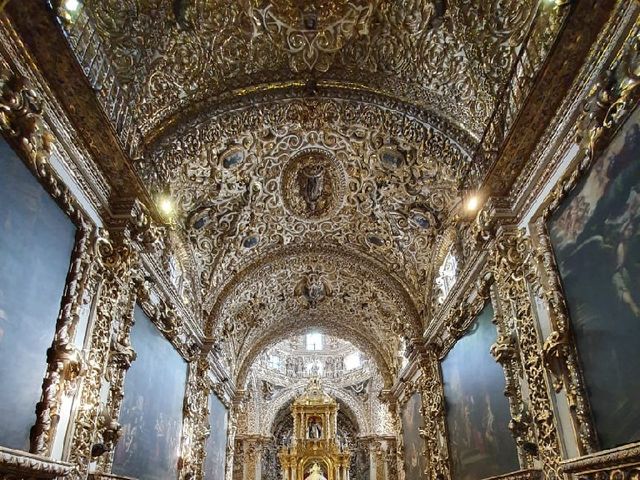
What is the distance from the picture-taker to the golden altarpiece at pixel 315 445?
2531 centimetres

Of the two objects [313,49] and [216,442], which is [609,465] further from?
[216,442]

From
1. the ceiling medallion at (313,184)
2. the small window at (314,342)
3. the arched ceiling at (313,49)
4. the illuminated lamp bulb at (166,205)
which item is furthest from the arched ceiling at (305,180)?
the small window at (314,342)

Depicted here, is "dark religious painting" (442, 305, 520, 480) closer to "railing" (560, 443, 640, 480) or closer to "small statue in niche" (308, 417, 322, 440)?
"railing" (560, 443, 640, 480)

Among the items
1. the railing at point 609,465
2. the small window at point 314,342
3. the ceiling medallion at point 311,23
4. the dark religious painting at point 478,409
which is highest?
the small window at point 314,342

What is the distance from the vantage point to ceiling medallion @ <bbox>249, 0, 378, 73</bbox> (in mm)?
8250

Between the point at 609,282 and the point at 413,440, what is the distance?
11008 mm

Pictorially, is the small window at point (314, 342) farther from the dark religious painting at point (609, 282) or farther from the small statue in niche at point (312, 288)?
the dark religious painting at point (609, 282)

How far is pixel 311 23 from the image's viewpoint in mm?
8602

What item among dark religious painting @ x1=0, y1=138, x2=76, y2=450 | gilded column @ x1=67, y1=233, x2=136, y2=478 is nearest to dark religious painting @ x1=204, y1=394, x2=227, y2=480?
gilded column @ x1=67, y1=233, x2=136, y2=478

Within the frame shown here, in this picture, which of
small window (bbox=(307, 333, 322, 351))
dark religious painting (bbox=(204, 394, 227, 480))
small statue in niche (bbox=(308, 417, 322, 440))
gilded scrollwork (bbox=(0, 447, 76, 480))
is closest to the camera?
gilded scrollwork (bbox=(0, 447, 76, 480))

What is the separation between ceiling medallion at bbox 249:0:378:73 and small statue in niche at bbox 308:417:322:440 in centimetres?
2192

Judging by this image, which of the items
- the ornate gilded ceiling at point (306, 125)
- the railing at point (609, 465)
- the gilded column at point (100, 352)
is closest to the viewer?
the railing at point (609, 465)

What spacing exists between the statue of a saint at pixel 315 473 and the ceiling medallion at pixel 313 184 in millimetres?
16411

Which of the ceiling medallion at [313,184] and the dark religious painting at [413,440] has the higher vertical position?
the ceiling medallion at [313,184]
